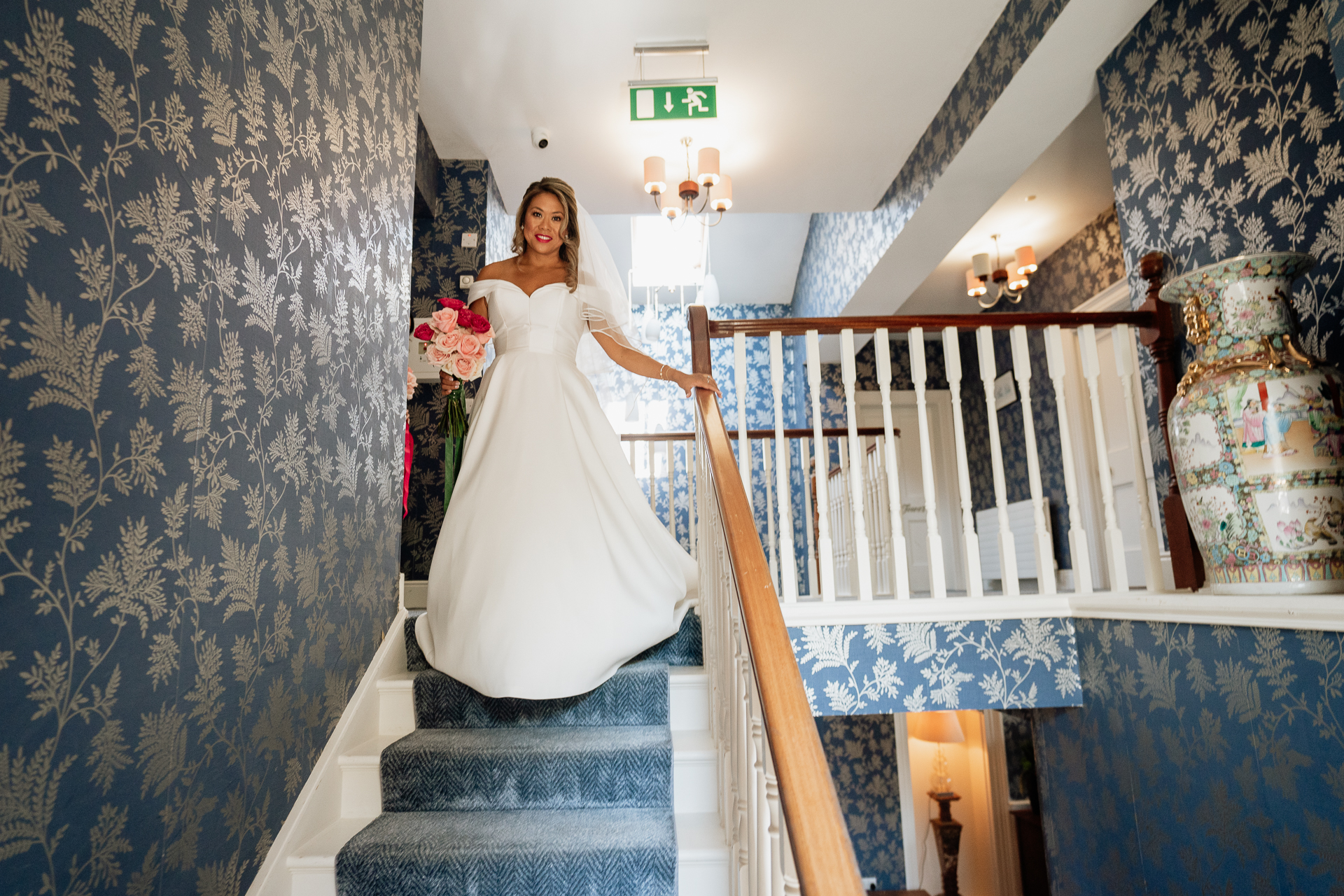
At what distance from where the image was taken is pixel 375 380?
81.9 inches

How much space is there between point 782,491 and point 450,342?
1.21 m

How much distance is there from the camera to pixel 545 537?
6.49ft

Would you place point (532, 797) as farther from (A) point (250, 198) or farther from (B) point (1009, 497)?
(B) point (1009, 497)

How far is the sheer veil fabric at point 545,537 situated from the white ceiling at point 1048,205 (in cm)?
274

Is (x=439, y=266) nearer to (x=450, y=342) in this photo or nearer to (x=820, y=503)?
(x=450, y=342)

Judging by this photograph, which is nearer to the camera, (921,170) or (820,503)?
(820,503)

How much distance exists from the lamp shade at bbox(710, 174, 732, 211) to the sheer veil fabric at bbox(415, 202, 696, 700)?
68.7 inches

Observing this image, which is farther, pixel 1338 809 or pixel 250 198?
pixel 1338 809

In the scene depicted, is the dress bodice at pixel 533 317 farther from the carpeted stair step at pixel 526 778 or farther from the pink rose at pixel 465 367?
the carpeted stair step at pixel 526 778

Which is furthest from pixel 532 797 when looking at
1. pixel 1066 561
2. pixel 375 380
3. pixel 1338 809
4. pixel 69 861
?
pixel 1066 561

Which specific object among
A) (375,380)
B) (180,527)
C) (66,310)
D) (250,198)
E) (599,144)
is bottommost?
(180,527)

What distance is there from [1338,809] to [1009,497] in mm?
4859

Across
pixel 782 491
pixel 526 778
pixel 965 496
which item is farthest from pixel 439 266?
pixel 526 778

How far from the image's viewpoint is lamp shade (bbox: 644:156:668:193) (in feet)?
13.1
